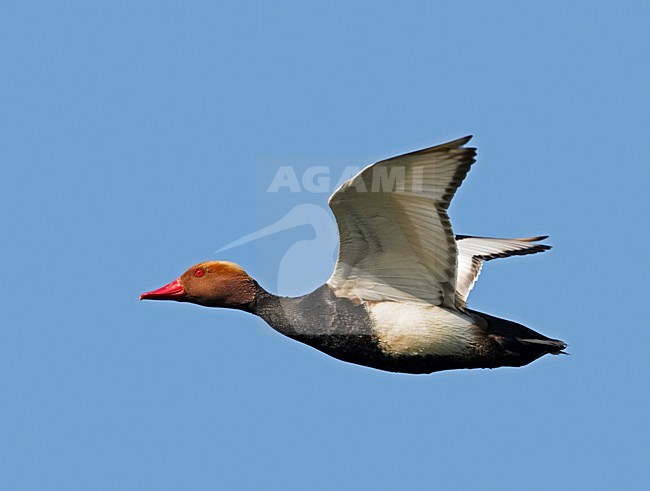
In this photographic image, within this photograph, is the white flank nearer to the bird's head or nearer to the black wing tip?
the bird's head

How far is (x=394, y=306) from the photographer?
1125 cm

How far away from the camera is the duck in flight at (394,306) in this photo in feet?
35.3

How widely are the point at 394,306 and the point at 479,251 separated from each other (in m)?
2.04

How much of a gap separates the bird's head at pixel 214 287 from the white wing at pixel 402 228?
0.86 metres

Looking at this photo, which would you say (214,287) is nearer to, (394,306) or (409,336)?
(394,306)

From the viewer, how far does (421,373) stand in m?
11.4

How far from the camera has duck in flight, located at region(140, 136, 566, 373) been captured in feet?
35.3

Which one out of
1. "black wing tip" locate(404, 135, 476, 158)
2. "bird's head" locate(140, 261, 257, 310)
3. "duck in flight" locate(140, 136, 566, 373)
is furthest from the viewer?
"bird's head" locate(140, 261, 257, 310)

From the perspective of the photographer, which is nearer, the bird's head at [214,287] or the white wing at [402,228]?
the white wing at [402,228]

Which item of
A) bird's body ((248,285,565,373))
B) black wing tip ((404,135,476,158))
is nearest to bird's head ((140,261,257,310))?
bird's body ((248,285,565,373))

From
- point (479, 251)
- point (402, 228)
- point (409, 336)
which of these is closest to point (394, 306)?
point (409, 336)

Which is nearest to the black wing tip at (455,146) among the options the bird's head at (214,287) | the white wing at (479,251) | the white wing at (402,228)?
the white wing at (402,228)

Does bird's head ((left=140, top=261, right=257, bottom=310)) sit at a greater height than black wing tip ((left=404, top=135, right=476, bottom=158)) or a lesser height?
lesser

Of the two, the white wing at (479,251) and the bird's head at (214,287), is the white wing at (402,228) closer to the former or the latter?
the bird's head at (214,287)
